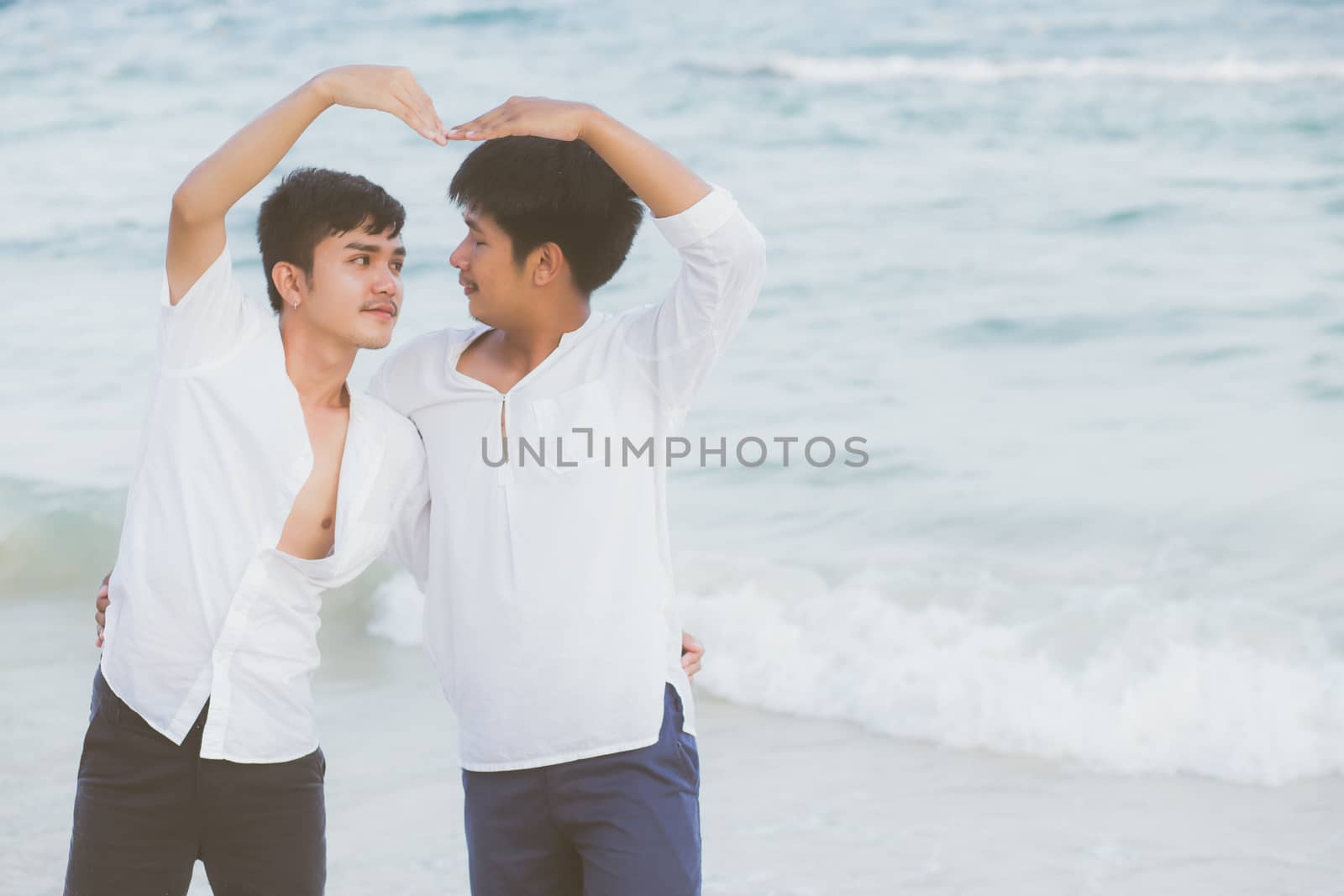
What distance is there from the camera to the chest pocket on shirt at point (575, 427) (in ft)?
7.74

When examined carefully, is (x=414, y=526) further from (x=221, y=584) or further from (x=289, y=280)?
(x=289, y=280)

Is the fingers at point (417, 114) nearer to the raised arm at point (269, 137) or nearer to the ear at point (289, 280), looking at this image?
the raised arm at point (269, 137)

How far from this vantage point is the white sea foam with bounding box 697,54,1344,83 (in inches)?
632

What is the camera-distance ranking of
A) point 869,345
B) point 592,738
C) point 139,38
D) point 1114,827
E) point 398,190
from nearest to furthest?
1. point 592,738
2. point 1114,827
3. point 869,345
4. point 398,190
5. point 139,38

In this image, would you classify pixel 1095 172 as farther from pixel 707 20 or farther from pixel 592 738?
pixel 592 738

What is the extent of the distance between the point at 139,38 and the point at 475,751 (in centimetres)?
1810

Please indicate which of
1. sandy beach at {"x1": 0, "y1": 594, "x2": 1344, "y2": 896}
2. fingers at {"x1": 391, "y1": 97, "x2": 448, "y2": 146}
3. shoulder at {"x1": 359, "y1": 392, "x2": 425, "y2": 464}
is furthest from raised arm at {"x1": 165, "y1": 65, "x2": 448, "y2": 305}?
sandy beach at {"x1": 0, "y1": 594, "x2": 1344, "y2": 896}

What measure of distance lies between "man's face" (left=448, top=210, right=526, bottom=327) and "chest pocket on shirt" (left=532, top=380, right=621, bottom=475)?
182 mm

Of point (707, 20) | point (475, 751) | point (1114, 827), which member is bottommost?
point (1114, 827)

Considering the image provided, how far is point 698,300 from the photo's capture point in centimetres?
232

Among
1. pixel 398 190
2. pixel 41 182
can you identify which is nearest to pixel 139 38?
pixel 41 182

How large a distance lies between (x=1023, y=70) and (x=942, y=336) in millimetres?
9189

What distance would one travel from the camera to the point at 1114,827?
3.99 m

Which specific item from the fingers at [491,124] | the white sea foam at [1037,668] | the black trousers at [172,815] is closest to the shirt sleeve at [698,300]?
the fingers at [491,124]
